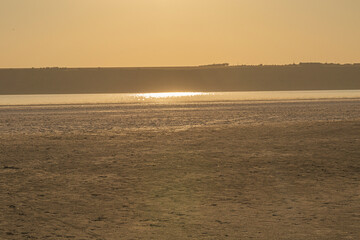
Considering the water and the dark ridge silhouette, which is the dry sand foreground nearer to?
the water

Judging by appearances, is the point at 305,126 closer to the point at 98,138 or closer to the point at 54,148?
the point at 98,138

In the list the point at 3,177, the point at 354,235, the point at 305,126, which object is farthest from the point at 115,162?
the point at 305,126

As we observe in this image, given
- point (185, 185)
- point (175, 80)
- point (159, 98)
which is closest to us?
point (185, 185)

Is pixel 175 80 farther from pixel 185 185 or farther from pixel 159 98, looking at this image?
pixel 185 185

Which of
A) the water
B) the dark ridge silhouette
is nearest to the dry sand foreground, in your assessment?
the water

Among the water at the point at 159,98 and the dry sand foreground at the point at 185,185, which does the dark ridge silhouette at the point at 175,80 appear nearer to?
the water at the point at 159,98

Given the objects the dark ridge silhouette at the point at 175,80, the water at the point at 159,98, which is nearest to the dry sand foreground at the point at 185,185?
the water at the point at 159,98

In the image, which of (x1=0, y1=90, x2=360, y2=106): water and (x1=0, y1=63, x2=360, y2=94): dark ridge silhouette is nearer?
(x1=0, y1=90, x2=360, y2=106): water

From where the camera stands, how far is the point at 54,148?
17.4 meters

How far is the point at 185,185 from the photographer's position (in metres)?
11.6

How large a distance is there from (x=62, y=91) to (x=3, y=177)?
9583cm

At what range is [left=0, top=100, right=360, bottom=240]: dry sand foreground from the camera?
8.54 m

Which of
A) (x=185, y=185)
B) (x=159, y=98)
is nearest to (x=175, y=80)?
(x=159, y=98)

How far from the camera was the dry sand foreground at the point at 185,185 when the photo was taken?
8539mm
